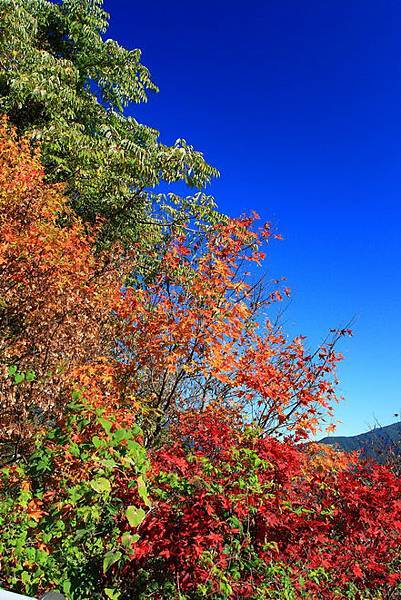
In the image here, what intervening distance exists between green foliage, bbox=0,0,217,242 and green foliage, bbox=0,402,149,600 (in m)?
8.50

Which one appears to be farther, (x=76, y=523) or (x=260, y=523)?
(x=260, y=523)

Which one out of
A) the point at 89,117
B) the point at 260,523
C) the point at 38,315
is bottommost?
the point at 260,523

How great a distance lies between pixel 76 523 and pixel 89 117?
1237cm

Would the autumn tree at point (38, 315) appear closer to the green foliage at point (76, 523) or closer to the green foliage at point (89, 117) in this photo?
the green foliage at point (76, 523)

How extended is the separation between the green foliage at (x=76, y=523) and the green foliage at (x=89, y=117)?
8500mm

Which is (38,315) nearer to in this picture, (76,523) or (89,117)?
(76,523)

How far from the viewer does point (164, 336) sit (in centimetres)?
709

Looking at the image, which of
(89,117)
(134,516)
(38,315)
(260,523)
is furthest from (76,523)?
(89,117)

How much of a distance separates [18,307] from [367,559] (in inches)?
196

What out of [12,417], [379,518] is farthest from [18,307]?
[379,518]

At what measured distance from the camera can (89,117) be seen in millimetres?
12859

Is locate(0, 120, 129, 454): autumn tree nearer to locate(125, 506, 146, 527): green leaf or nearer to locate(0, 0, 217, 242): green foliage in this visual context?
locate(125, 506, 146, 527): green leaf

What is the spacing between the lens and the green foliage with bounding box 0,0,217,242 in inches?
408

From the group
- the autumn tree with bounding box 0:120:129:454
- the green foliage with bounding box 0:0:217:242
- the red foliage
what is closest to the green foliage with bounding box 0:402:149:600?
the red foliage
